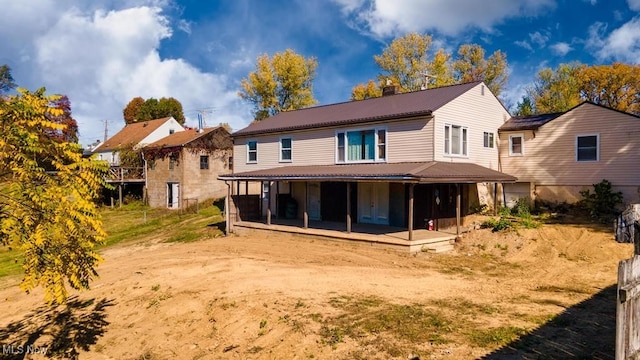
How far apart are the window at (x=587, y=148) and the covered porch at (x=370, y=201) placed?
4.09 metres

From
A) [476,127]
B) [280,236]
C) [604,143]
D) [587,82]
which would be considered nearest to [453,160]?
→ [476,127]

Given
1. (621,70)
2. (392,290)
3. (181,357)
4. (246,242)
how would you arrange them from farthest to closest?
(621,70)
(246,242)
(392,290)
(181,357)

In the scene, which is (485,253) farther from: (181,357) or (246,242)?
(181,357)

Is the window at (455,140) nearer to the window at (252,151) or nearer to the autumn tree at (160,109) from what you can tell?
the window at (252,151)

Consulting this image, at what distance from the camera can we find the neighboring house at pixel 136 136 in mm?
41344

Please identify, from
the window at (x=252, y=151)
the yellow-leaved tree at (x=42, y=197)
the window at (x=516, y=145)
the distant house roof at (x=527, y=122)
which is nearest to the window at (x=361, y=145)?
the window at (x=252, y=151)

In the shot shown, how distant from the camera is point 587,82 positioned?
4209 centimetres

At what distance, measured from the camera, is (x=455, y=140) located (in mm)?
20797

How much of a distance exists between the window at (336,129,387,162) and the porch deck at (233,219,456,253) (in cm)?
348

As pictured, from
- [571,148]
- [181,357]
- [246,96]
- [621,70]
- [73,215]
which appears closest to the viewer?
[73,215]

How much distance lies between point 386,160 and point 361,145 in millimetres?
1853

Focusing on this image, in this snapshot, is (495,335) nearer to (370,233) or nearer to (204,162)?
(370,233)

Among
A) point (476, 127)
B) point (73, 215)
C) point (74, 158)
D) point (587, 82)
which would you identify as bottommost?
point (73, 215)

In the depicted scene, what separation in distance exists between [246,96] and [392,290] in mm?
40927
